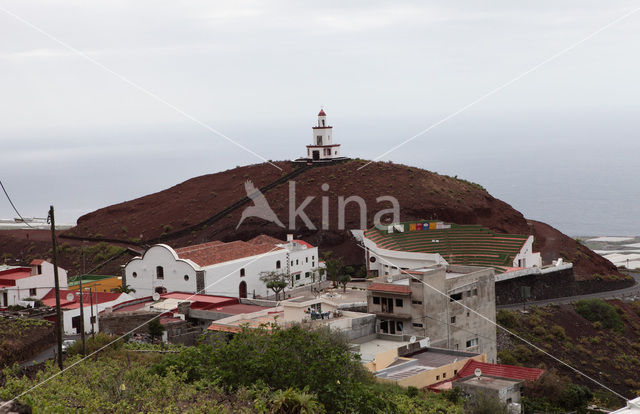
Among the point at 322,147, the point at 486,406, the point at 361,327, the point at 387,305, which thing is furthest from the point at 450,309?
the point at 322,147

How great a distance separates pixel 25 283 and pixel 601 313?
30691 millimetres

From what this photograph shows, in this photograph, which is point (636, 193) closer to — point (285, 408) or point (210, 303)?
point (210, 303)

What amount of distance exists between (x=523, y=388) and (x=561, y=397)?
163 centimetres

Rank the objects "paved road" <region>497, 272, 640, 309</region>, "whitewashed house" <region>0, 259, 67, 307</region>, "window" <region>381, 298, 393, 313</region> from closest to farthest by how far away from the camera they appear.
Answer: "window" <region>381, 298, 393, 313</region>
"whitewashed house" <region>0, 259, 67, 307</region>
"paved road" <region>497, 272, 640, 309</region>

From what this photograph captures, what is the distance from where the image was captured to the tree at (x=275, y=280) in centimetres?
4122

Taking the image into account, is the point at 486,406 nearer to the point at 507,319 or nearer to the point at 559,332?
the point at 507,319

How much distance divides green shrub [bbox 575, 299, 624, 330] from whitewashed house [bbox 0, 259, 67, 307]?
2850 centimetres

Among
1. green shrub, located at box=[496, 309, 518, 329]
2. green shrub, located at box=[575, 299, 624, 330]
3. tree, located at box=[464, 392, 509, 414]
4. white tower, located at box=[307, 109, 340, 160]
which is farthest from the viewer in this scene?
white tower, located at box=[307, 109, 340, 160]

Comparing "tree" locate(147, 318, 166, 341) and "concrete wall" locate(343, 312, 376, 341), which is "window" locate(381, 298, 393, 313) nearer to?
"concrete wall" locate(343, 312, 376, 341)

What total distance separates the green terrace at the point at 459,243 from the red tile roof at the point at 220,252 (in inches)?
357

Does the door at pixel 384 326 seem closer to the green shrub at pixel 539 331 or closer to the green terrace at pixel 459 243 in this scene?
the green shrub at pixel 539 331

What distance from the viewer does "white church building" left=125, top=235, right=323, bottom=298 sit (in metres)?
39.5

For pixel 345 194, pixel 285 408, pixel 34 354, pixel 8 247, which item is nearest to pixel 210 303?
pixel 34 354

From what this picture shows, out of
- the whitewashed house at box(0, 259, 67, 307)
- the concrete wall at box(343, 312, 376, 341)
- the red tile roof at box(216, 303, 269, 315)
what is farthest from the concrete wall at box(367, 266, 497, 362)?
the whitewashed house at box(0, 259, 67, 307)
